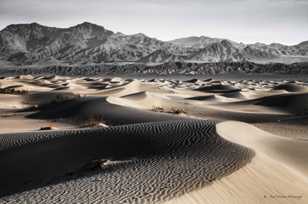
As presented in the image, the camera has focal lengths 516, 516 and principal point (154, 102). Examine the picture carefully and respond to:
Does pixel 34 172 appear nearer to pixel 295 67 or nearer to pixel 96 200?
pixel 96 200

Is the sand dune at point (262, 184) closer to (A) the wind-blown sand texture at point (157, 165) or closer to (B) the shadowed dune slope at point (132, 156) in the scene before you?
(A) the wind-blown sand texture at point (157, 165)

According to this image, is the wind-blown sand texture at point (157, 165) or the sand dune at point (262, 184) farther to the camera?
the wind-blown sand texture at point (157, 165)

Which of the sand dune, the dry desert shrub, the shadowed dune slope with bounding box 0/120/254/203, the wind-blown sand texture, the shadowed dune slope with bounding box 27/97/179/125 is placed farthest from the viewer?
the dry desert shrub

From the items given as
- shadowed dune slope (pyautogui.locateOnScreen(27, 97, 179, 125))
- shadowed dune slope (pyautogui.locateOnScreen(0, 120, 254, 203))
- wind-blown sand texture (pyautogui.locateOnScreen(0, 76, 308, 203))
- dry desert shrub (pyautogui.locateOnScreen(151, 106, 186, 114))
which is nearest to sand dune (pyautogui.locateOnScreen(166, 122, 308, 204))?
wind-blown sand texture (pyautogui.locateOnScreen(0, 76, 308, 203))

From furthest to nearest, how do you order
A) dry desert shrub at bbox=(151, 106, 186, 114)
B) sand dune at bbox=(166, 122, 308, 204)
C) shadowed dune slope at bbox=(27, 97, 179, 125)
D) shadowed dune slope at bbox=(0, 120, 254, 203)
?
dry desert shrub at bbox=(151, 106, 186, 114)
shadowed dune slope at bbox=(27, 97, 179, 125)
shadowed dune slope at bbox=(0, 120, 254, 203)
sand dune at bbox=(166, 122, 308, 204)

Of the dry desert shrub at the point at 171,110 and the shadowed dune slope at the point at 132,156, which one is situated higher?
the shadowed dune slope at the point at 132,156

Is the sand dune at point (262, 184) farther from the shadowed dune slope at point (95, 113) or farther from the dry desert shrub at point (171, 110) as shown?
the dry desert shrub at point (171, 110)

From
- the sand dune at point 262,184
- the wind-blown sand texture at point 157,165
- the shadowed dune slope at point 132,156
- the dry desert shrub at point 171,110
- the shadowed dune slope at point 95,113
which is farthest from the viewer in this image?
the dry desert shrub at point 171,110

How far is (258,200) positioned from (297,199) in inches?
32.2

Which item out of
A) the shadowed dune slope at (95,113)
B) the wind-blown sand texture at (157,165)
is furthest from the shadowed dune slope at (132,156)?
the shadowed dune slope at (95,113)

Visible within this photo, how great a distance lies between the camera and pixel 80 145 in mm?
12961

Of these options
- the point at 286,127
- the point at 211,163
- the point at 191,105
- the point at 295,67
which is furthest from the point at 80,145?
the point at 295,67

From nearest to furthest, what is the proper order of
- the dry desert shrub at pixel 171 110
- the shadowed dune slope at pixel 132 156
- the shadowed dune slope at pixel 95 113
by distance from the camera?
1. the shadowed dune slope at pixel 132 156
2. the shadowed dune slope at pixel 95 113
3. the dry desert shrub at pixel 171 110

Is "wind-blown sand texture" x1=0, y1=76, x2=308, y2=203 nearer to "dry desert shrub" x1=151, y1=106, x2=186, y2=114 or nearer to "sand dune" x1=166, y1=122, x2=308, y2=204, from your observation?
"sand dune" x1=166, y1=122, x2=308, y2=204
